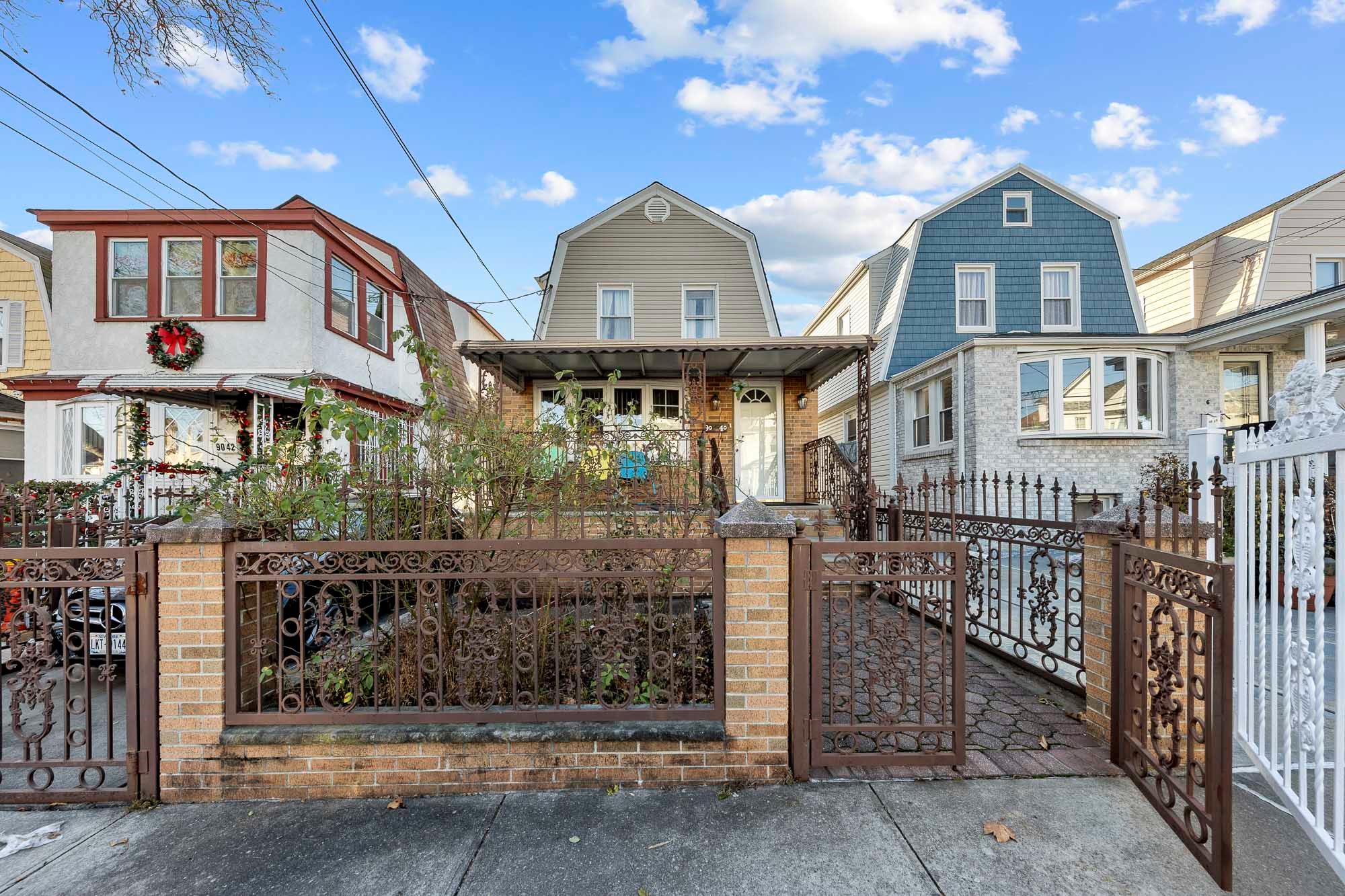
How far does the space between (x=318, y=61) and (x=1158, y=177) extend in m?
16.9

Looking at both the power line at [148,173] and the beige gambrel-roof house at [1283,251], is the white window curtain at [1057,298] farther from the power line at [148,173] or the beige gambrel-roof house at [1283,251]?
the power line at [148,173]

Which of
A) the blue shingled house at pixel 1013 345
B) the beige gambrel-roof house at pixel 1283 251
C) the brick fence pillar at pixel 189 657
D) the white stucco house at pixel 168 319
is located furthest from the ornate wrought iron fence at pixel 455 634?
the beige gambrel-roof house at pixel 1283 251

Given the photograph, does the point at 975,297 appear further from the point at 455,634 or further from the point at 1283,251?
the point at 455,634

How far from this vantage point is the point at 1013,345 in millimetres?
10406

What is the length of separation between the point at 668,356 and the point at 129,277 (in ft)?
30.8

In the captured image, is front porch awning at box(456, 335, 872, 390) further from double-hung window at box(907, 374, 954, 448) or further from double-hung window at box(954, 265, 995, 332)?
double-hung window at box(954, 265, 995, 332)

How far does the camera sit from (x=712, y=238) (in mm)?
12102

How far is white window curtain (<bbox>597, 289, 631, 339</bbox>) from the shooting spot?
39.2 ft

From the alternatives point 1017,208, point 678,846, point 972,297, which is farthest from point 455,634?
point 1017,208

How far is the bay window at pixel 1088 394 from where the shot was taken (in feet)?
34.2

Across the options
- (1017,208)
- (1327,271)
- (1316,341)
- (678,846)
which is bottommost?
(678,846)

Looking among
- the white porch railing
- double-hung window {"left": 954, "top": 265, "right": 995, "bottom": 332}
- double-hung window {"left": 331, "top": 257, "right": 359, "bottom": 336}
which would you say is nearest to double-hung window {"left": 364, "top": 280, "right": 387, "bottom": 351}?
double-hung window {"left": 331, "top": 257, "right": 359, "bottom": 336}

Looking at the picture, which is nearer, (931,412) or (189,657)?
(189,657)

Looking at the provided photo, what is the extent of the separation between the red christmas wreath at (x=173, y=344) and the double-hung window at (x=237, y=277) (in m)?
0.64
